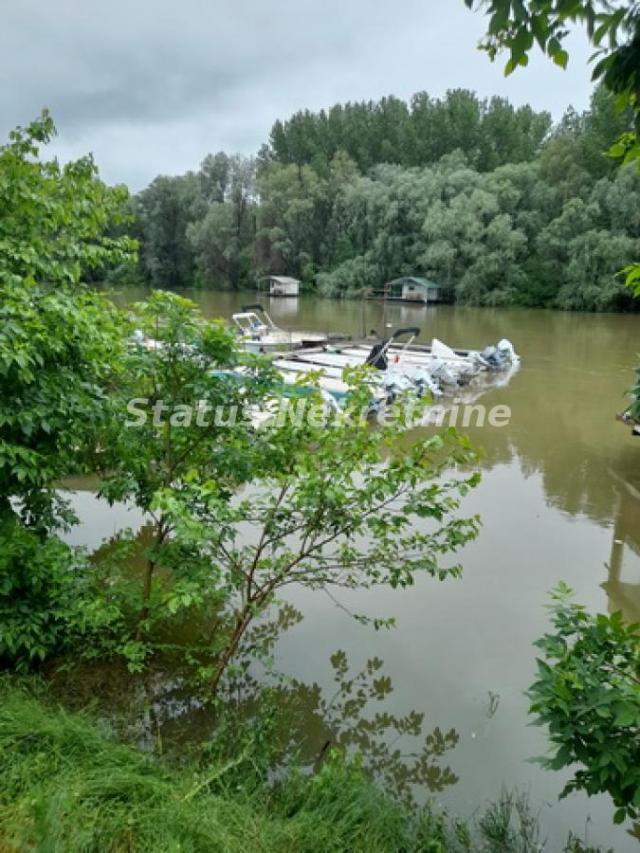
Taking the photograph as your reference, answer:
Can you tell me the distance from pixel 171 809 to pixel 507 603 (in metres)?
4.30

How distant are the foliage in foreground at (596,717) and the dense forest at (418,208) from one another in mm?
33926

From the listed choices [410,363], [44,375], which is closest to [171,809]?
[44,375]

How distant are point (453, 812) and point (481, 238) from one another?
4111 cm

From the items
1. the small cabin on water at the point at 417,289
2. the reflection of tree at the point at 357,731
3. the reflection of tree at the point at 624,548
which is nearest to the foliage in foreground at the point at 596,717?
the reflection of tree at the point at 357,731

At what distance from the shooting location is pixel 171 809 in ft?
8.05

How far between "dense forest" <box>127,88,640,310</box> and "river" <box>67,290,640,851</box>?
85.6ft

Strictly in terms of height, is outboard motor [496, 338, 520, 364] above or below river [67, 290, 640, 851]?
above

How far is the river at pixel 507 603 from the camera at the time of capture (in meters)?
3.91

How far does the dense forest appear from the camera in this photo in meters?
37.2

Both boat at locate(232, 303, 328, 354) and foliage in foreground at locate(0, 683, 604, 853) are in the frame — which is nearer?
foliage in foreground at locate(0, 683, 604, 853)

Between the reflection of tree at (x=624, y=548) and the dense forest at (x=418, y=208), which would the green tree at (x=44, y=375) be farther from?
the dense forest at (x=418, y=208)

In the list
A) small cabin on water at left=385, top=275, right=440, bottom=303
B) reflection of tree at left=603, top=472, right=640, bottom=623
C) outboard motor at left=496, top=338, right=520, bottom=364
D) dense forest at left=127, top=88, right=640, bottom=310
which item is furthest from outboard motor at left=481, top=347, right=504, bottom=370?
small cabin on water at left=385, top=275, right=440, bottom=303

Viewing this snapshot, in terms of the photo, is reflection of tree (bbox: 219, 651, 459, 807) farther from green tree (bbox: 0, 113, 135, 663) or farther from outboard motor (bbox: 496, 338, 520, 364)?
outboard motor (bbox: 496, 338, 520, 364)

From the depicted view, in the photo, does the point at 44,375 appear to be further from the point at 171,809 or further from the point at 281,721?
the point at 281,721
